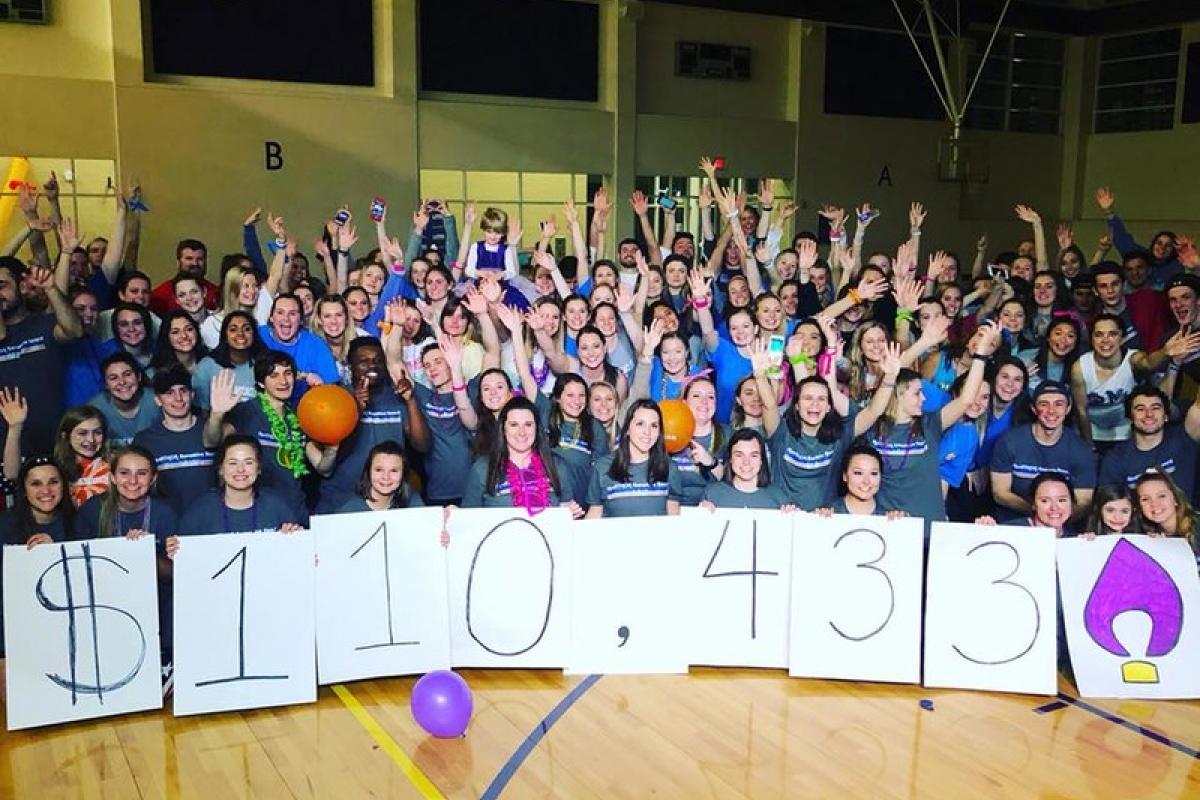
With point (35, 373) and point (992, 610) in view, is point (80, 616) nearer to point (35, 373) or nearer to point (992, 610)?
point (35, 373)

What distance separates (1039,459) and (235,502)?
479 centimetres

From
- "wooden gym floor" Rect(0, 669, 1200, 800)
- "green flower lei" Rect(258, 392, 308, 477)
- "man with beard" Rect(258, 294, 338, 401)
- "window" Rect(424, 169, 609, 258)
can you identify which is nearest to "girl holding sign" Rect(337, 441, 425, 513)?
"green flower lei" Rect(258, 392, 308, 477)

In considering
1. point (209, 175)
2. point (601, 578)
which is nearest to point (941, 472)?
point (601, 578)

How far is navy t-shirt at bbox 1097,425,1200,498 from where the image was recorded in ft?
21.4

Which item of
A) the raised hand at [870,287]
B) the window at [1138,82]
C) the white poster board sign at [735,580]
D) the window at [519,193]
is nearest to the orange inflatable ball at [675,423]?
the white poster board sign at [735,580]

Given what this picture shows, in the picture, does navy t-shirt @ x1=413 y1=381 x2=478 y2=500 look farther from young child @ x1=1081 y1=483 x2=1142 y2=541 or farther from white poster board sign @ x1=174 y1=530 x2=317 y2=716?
young child @ x1=1081 y1=483 x2=1142 y2=541

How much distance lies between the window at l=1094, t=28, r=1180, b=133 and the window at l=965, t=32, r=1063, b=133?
3.04ft

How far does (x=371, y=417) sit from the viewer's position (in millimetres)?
6547

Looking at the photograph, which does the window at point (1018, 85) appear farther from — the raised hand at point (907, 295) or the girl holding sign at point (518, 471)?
the girl holding sign at point (518, 471)

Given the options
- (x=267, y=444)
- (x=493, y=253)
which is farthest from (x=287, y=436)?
(x=493, y=253)

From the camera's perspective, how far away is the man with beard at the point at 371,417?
21.1 feet

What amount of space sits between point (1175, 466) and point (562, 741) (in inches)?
167

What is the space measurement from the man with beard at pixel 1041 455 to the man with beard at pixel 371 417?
3.67m

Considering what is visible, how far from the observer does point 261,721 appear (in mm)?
5355
